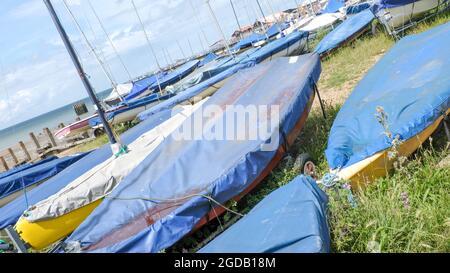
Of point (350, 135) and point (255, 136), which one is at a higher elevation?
point (255, 136)

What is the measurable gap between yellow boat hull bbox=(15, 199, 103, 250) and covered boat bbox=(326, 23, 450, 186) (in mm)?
3994

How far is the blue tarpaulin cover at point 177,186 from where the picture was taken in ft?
13.6

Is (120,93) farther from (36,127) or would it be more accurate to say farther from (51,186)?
(36,127)

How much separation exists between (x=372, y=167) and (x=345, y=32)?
13330mm

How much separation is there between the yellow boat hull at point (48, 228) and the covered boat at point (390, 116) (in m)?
3.99

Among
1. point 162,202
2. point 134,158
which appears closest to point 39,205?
point 134,158

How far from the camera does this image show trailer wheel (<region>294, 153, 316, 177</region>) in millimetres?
5406

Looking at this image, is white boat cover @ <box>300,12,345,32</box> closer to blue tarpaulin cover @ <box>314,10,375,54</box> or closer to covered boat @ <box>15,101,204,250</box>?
blue tarpaulin cover @ <box>314,10,375,54</box>

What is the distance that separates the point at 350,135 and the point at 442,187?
4.27 ft

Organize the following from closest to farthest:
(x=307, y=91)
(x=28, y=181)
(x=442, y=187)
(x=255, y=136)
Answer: (x=442, y=187), (x=255, y=136), (x=307, y=91), (x=28, y=181)

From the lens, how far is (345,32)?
16.1 metres

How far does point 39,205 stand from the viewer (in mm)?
5711
